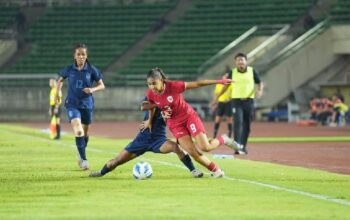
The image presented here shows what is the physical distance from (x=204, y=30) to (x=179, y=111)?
144 ft

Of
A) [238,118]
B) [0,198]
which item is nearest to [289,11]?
[238,118]

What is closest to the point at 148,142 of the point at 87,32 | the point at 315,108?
the point at 315,108

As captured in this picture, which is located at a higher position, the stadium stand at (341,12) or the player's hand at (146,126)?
the stadium stand at (341,12)

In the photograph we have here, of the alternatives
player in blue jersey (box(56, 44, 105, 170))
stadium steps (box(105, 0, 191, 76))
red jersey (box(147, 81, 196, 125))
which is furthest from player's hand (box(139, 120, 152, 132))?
stadium steps (box(105, 0, 191, 76))

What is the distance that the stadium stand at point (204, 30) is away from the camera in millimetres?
57938

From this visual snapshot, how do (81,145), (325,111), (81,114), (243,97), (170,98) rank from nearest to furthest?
(170,98) → (81,145) → (81,114) → (243,97) → (325,111)

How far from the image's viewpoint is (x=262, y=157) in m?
23.6

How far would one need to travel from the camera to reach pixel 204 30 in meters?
59.8

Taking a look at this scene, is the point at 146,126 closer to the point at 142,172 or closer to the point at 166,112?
the point at 166,112

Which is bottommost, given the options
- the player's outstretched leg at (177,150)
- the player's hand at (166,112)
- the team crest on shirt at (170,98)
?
the player's outstretched leg at (177,150)

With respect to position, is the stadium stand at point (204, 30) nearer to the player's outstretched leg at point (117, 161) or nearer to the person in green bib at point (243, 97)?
the person in green bib at point (243, 97)

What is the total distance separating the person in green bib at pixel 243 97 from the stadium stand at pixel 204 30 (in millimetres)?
30863

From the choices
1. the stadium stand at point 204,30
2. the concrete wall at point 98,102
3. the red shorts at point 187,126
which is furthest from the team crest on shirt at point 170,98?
the stadium stand at point 204,30

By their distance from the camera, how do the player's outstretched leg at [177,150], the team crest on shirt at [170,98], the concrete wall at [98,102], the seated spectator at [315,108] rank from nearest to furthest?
the team crest on shirt at [170,98]
the player's outstretched leg at [177,150]
the seated spectator at [315,108]
the concrete wall at [98,102]
